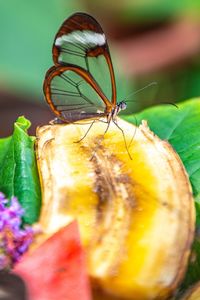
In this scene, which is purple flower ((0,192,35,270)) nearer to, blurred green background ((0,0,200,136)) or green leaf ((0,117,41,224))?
green leaf ((0,117,41,224))

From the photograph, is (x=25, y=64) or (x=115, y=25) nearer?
(x=25, y=64)

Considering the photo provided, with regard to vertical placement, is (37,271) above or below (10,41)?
above

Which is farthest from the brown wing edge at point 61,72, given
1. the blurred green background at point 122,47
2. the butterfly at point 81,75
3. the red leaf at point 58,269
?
the blurred green background at point 122,47

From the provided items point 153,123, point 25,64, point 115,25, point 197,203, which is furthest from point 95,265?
point 115,25

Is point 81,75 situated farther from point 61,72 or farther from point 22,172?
point 22,172

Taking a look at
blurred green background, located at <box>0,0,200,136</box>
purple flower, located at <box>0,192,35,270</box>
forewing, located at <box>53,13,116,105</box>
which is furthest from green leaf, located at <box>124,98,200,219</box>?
blurred green background, located at <box>0,0,200,136</box>

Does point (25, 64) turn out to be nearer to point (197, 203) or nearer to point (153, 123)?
point (153, 123)
